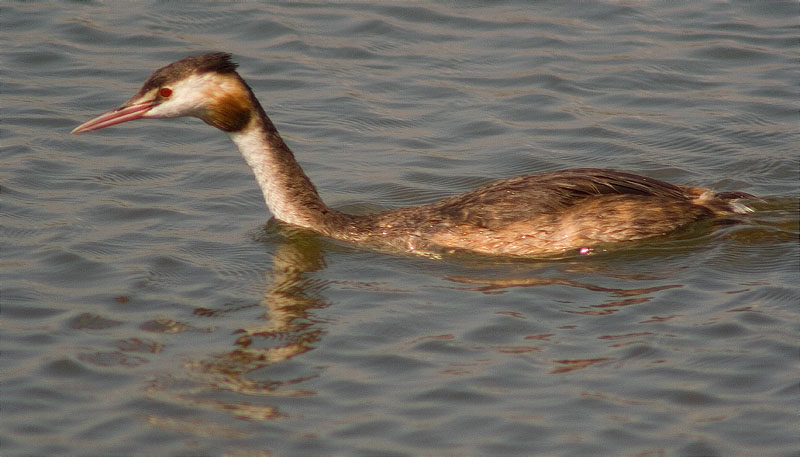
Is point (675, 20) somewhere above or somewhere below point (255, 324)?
above

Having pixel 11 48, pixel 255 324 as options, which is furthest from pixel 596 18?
pixel 255 324

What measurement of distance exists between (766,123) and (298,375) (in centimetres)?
639

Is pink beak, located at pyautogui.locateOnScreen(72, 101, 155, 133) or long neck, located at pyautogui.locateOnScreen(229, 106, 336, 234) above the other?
pink beak, located at pyautogui.locateOnScreen(72, 101, 155, 133)

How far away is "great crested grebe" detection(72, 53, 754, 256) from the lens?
8781 millimetres

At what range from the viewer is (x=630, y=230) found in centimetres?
884

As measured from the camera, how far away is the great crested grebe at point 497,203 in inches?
346

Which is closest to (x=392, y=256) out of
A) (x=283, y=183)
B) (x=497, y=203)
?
(x=497, y=203)

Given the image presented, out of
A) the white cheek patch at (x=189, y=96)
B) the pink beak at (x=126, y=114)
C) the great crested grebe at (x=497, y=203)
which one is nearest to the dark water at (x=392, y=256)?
the great crested grebe at (x=497, y=203)

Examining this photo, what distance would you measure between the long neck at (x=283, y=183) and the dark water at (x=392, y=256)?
0.24 metres

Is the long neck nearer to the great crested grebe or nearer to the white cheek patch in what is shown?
the great crested grebe

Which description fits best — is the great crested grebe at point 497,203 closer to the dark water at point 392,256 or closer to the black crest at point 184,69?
the black crest at point 184,69

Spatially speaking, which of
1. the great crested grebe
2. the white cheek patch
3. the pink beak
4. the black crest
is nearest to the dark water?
the great crested grebe

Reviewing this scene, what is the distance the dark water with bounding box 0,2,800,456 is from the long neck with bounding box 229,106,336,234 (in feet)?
0.80

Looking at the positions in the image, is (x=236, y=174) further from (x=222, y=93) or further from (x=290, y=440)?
(x=290, y=440)
